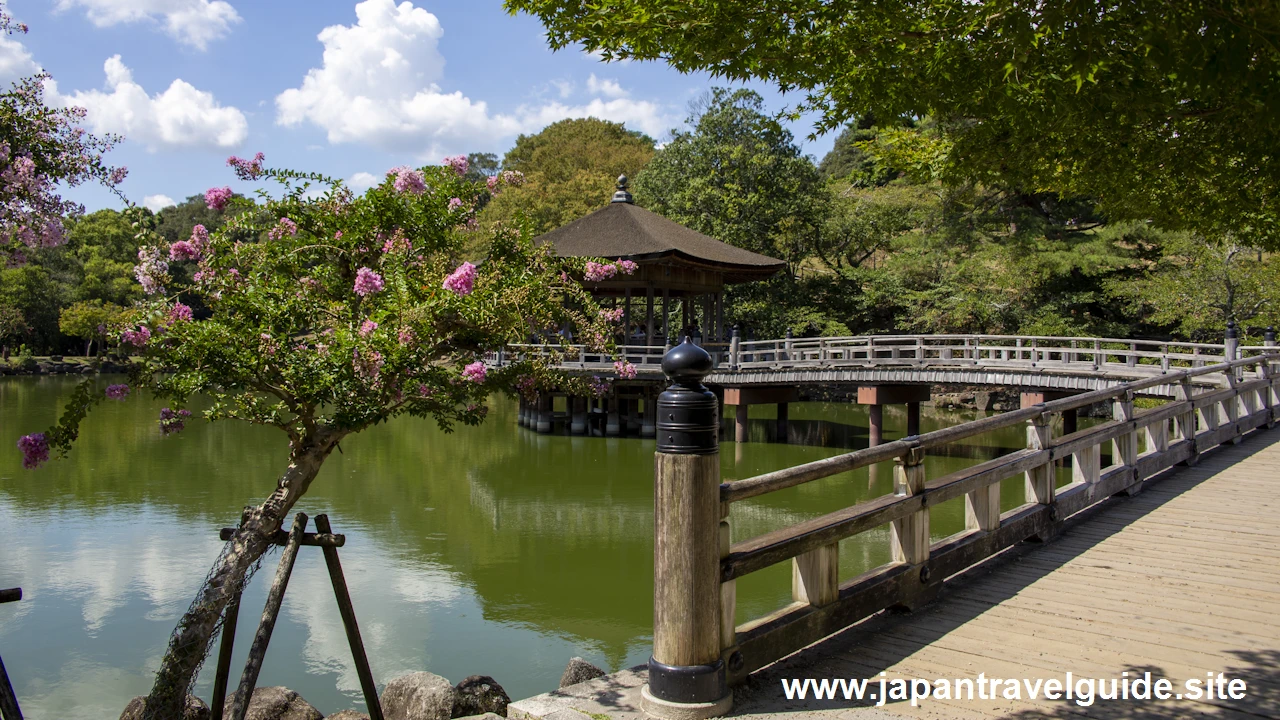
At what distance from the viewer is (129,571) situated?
10.6m

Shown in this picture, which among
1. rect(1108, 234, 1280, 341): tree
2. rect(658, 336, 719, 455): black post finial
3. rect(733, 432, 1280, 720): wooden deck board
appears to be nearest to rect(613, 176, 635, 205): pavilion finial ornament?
rect(1108, 234, 1280, 341): tree

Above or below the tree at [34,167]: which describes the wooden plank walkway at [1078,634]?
below

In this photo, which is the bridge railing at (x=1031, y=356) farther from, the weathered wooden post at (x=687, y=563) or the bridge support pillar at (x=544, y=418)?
the weathered wooden post at (x=687, y=563)

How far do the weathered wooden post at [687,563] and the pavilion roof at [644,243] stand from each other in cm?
2054

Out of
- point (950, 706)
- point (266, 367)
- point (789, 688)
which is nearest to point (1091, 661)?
point (950, 706)

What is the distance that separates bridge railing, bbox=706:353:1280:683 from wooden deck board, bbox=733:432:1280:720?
0.42 ft

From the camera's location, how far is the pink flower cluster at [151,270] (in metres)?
5.34

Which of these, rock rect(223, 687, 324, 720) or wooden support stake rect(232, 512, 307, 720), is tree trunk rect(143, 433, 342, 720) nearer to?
wooden support stake rect(232, 512, 307, 720)

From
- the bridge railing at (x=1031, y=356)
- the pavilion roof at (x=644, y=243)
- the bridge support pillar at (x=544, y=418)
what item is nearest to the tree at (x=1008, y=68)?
the bridge railing at (x=1031, y=356)

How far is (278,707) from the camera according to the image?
630 centimetres

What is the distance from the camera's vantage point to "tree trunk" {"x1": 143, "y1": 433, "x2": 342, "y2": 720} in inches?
194

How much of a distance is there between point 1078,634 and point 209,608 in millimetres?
4305

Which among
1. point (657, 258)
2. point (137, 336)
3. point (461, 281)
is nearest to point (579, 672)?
point (461, 281)

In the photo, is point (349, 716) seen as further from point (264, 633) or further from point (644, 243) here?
point (644, 243)
